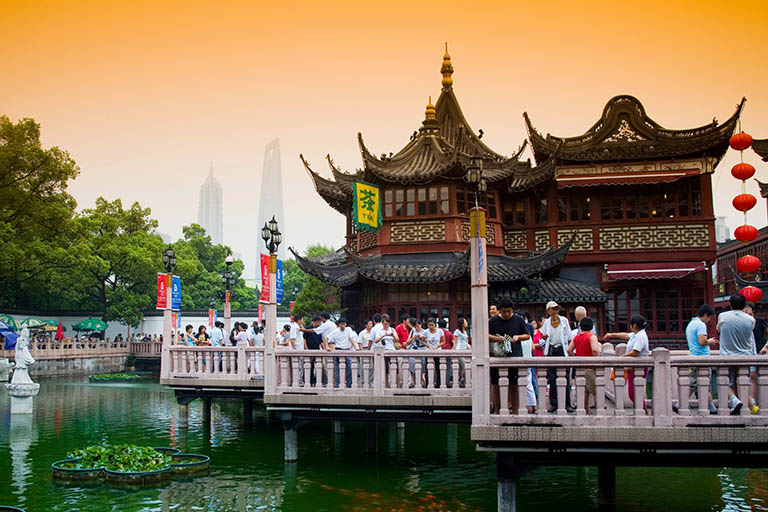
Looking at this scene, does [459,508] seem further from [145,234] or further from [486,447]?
[145,234]

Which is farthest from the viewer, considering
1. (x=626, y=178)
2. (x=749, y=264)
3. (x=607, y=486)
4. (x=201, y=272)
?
(x=201, y=272)

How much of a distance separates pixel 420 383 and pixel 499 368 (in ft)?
13.1

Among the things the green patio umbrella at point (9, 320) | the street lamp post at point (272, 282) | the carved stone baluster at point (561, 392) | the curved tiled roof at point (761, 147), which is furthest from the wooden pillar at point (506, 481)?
the green patio umbrella at point (9, 320)

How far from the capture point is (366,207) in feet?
92.6

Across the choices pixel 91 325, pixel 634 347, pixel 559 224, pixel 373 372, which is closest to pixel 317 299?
pixel 559 224

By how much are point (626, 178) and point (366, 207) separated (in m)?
10.6

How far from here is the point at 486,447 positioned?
10.6 meters

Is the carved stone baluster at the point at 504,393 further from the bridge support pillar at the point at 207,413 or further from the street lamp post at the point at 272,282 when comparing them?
the bridge support pillar at the point at 207,413

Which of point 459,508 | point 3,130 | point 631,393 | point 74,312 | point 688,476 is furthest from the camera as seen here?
point 74,312

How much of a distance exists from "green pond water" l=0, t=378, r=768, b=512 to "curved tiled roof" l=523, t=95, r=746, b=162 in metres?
14.1

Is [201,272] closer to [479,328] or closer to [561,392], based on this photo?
[479,328]

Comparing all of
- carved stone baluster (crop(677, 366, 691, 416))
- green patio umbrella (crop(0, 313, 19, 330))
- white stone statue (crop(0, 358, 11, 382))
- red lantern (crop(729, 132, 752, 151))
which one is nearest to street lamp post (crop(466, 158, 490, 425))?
carved stone baluster (crop(677, 366, 691, 416))

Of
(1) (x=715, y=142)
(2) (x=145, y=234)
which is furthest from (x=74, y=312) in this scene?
(1) (x=715, y=142)

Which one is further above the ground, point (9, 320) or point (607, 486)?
point (9, 320)
